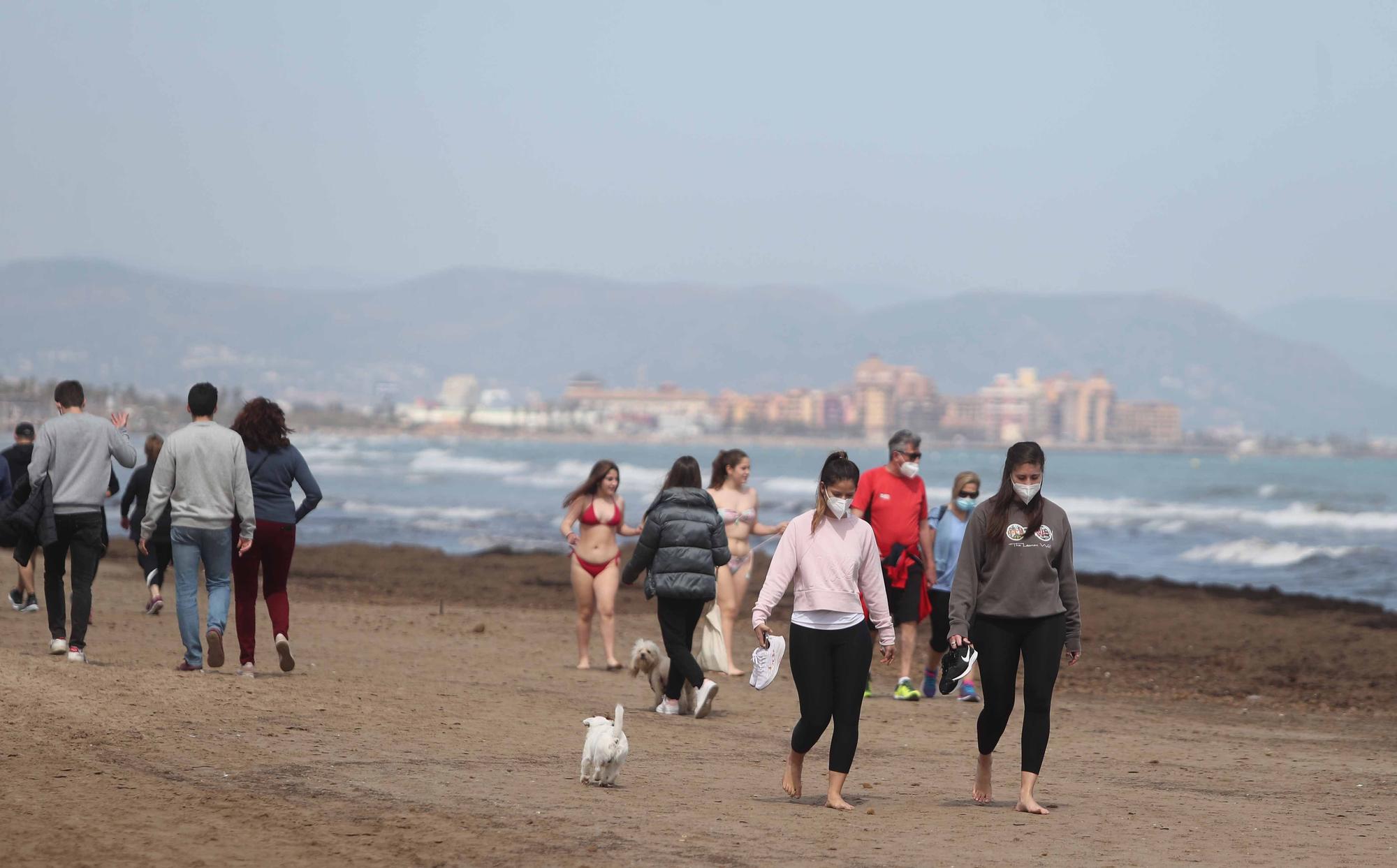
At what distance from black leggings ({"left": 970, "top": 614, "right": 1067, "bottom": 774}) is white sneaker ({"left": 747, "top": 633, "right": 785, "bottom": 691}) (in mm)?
839

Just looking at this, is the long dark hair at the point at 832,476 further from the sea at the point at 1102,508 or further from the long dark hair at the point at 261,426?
the sea at the point at 1102,508

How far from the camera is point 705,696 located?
9.57 metres

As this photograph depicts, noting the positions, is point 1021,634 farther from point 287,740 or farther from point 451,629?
point 451,629

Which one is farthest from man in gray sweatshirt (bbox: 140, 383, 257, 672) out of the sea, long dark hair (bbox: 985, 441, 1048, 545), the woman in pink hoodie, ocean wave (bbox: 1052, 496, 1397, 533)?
ocean wave (bbox: 1052, 496, 1397, 533)

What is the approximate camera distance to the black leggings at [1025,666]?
259 inches

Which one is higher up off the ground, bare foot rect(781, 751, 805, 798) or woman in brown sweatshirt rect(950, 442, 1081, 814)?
woman in brown sweatshirt rect(950, 442, 1081, 814)

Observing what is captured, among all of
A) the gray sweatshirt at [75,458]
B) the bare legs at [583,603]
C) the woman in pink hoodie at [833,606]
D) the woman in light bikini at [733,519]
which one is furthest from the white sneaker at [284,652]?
the woman in pink hoodie at [833,606]

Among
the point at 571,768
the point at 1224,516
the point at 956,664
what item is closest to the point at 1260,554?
the point at 1224,516

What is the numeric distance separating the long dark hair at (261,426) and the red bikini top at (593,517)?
246 cm

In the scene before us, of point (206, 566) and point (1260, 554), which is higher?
point (206, 566)

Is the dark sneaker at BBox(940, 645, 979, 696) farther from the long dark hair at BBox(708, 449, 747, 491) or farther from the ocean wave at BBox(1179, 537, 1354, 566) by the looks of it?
the ocean wave at BBox(1179, 537, 1354, 566)

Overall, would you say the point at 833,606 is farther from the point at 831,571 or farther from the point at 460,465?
the point at 460,465

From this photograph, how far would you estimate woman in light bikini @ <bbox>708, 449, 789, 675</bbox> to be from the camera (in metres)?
11.6

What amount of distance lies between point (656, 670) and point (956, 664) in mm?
3539
